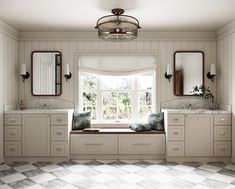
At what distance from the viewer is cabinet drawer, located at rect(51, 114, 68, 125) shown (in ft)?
15.1

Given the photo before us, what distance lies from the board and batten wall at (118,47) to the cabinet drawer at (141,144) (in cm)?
86

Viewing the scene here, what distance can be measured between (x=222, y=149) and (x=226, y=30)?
215cm

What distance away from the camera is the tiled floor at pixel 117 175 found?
11.5 ft

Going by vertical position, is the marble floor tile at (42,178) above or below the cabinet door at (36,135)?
below

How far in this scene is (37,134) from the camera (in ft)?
15.2

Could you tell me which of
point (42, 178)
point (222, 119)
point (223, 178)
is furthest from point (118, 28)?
point (223, 178)

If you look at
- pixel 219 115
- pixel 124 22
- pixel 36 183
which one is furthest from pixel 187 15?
pixel 36 183

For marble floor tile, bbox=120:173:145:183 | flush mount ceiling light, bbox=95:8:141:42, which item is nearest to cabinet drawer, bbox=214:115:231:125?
marble floor tile, bbox=120:173:145:183

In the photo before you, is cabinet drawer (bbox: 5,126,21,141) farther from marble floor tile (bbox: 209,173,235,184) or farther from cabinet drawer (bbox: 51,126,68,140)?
marble floor tile (bbox: 209,173,235,184)

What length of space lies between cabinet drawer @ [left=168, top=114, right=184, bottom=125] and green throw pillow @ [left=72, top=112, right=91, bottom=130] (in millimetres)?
1538

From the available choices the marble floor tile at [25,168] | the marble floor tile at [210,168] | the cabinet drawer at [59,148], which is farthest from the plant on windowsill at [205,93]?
the marble floor tile at [25,168]

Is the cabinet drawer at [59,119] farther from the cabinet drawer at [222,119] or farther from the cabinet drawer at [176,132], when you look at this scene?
the cabinet drawer at [222,119]

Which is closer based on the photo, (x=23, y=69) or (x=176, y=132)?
(x=176, y=132)

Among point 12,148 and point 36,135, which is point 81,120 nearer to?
point 36,135
